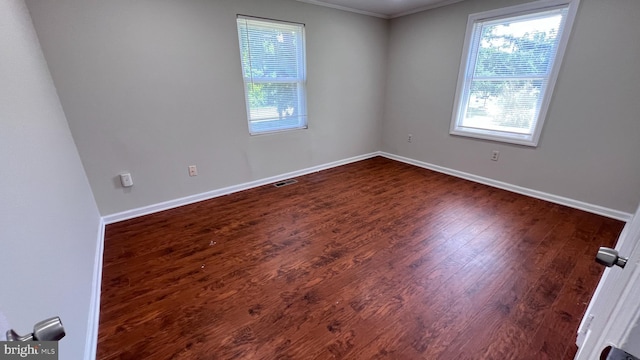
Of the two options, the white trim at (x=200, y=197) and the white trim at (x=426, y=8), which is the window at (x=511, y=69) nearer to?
the white trim at (x=426, y=8)

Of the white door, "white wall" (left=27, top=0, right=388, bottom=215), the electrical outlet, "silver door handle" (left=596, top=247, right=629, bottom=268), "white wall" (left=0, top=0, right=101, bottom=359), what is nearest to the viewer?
the white door

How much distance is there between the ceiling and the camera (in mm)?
3219

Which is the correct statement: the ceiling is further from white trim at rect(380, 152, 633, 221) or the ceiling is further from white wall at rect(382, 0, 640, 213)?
white trim at rect(380, 152, 633, 221)

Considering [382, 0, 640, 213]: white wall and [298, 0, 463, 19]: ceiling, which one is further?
[298, 0, 463, 19]: ceiling

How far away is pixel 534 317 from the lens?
1481 millimetres

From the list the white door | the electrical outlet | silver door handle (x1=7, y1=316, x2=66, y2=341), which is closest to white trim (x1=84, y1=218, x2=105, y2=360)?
the electrical outlet

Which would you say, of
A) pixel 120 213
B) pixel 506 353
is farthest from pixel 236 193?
pixel 506 353

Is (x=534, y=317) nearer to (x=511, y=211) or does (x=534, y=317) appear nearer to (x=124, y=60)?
(x=511, y=211)

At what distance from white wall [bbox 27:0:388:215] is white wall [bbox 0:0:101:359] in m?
0.33

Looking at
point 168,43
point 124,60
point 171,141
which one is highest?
point 168,43

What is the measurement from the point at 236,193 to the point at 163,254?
1.23 meters

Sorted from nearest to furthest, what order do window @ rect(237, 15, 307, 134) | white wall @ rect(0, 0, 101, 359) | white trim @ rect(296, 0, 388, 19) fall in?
white wall @ rect(0, 0, 101, 359) → window @ rect(237, 15, 307, 134) → white trim @ rect(296, 0, 388, 19)

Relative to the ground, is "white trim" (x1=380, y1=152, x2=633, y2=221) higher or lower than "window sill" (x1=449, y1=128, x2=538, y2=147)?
lower

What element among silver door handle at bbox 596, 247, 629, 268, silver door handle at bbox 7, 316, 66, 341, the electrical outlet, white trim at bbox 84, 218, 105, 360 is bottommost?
white trim at bbox 84, 218, 105, 360
